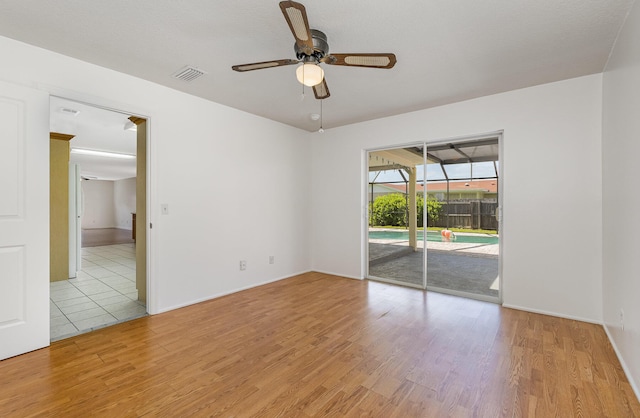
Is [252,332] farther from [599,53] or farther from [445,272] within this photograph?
[599,53]

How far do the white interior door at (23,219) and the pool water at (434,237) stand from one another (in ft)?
13.0

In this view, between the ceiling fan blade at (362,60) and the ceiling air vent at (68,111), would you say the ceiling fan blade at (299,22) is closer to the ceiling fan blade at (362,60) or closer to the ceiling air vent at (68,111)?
the ceiling fan blade at (362,60)

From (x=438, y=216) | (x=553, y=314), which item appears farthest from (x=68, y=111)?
(x=553, y=314)

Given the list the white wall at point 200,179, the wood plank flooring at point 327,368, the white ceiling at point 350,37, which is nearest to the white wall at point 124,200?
the white wall at point 200,179

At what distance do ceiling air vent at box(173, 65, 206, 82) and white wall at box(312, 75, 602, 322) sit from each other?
2902mm

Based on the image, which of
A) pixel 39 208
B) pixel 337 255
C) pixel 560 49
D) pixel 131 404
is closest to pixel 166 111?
pixel 39 208

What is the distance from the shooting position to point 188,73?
2895mm

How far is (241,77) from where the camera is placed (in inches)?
118

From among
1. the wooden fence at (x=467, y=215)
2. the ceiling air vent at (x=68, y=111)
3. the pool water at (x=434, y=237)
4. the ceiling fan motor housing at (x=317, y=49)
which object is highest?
the ceiling air vent at (x=68, y=111)

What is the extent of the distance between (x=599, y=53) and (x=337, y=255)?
12.8 feet

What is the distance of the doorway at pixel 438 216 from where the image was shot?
3.83m

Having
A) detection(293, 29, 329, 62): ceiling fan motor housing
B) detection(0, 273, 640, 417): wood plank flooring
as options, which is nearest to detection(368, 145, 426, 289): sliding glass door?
detection(0, 273, 640, 417): wood plank flooring

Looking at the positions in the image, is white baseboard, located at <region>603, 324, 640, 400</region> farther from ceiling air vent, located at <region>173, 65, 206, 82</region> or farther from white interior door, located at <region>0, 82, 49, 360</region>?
white interior door, located at <region>0, 82, 49, 360</region>

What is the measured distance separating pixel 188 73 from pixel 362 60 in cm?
185
